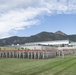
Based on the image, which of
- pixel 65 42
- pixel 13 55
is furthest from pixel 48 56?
pixel 65 42

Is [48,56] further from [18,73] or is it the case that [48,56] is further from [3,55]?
[18,73]

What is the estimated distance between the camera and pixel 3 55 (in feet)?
206

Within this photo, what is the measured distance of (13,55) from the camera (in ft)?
205

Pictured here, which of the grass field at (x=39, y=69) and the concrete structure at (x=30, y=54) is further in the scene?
the concrete structure at (x=30, y=54)

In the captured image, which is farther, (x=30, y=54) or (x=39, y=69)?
(x=30, y=54)

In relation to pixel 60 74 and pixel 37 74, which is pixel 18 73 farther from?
pixel 60 74

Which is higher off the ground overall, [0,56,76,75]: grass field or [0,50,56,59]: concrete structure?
[0,50,56,59]: concrete structure

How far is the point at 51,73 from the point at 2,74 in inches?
194

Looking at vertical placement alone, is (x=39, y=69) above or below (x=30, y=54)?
below

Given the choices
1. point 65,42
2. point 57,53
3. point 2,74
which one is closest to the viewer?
point 2,74

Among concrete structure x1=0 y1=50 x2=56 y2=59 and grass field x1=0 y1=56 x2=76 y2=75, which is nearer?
grass field x1=0 y1=56 x2=76 y2=75

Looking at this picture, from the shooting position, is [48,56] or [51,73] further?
[48,56]

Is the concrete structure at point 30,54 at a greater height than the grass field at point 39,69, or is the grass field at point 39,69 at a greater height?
the concrete structure at point 30,54

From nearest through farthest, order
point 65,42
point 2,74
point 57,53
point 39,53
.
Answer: point 2,74 → point 39,53 → point 57,53 → point 65,42
